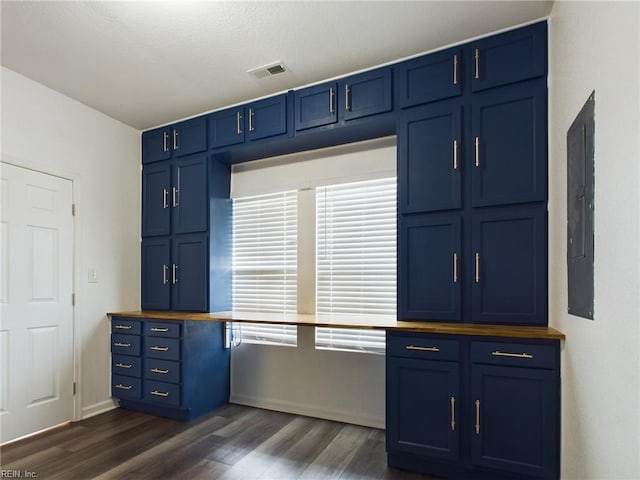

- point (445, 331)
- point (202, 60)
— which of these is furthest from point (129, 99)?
→ point (445, 331)

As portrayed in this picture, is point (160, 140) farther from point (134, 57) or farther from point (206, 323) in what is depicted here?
point (206, 323)

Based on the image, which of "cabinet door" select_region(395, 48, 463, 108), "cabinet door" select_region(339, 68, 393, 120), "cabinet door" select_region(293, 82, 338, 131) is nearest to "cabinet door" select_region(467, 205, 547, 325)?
"cabinet door" select_region(395, 48, 463, 108)

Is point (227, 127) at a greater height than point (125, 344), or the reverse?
point (227, 127)

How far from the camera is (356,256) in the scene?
3.17m

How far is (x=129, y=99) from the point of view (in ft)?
10.8

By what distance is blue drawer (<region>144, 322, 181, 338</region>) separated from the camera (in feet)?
10.5

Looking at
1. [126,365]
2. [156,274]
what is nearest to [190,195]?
[156,274]

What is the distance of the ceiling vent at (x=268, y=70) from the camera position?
110 inches

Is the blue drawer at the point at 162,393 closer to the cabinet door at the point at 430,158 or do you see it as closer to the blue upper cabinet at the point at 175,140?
the blue upper cabinet at the point at 175,140

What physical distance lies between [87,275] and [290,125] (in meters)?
2.27

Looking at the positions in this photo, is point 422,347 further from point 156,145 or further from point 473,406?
point 156,145

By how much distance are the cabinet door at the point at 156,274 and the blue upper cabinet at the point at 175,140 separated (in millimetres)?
865

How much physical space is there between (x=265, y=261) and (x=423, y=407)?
1.90 m

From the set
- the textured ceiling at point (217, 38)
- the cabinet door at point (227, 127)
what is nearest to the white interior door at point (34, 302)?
the textured ceiling at point (217, 38)
